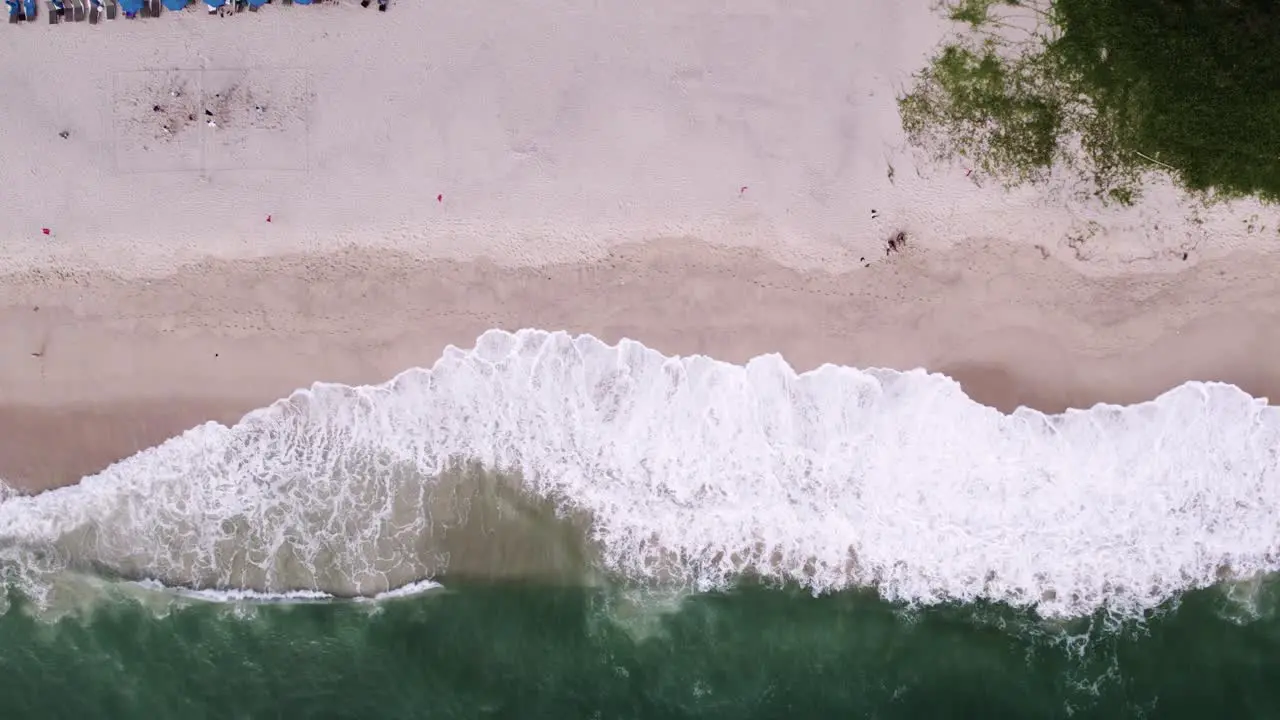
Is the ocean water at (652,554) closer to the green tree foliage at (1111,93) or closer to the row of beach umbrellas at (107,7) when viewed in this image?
the green tree foliage at (1111,93)

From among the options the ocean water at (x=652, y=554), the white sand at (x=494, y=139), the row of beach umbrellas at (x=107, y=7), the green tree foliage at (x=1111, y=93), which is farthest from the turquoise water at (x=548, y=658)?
the row of beach umbrellas at (x=107, y=7)

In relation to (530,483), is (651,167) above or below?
above

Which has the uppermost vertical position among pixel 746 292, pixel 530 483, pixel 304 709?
pixel 746 292

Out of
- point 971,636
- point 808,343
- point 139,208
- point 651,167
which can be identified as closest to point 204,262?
point 139,208

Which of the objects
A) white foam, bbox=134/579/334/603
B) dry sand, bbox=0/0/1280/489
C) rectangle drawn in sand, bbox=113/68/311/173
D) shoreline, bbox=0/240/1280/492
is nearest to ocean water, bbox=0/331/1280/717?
white foam, bbox=134/579/334/603

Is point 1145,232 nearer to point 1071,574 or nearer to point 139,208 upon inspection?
point 1071,574

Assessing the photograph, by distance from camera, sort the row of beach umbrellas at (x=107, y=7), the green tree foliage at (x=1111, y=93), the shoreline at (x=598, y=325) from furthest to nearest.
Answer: the row of beach umbrellas at (x=107, y=7), the shoreline at (x=598, y=325), the green tree foliage at (x=1111, y=93)
